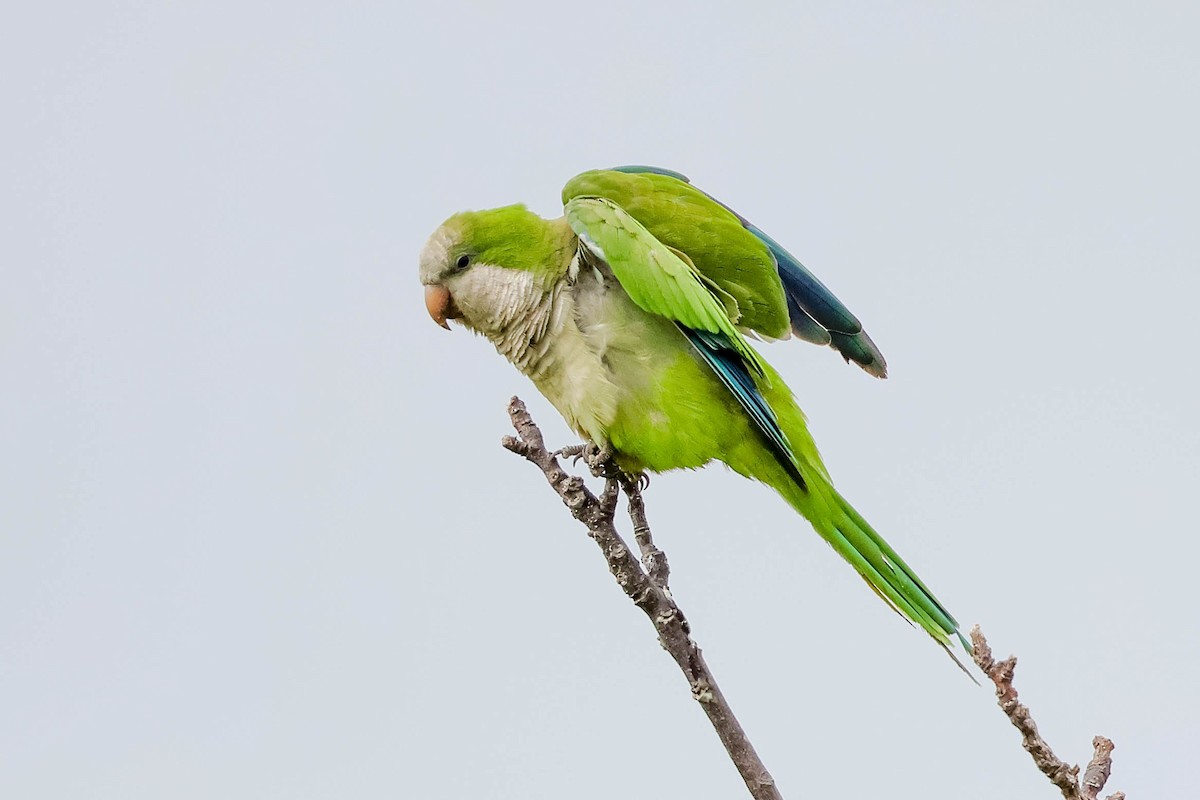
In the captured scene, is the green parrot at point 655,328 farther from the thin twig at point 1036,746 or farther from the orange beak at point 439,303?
the thin twig at point 1036,746

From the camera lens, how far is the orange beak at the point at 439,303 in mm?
3195

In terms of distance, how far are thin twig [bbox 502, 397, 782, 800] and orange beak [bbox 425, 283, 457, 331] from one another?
0.84 meters

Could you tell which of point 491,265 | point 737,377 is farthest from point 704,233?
point 491,265

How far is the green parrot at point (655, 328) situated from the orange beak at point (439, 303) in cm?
5

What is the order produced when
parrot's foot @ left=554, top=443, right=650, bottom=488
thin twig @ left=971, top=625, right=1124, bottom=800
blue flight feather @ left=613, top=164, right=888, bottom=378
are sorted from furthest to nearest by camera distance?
blue flight feather @ left=613, top=164, right=888, bottom=378 → parrot's foot @ left=554, top=443, right=650, bottom=488 → thin twig @ left=971, top=625, right=1124, bottom=800

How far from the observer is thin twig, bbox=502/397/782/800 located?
2.41m

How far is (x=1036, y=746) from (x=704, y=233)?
1467 mm

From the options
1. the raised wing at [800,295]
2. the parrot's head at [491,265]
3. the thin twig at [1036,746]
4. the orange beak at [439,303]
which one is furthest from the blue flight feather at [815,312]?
the thin twig at [1036,746]

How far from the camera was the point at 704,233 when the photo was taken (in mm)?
2992

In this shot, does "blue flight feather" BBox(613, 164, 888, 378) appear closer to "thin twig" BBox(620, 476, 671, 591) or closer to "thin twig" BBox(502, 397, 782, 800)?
"thin twig" BBox(620, 476, 671, 591)

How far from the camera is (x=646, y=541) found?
9.07 feet

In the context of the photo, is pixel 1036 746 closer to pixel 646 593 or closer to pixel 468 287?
pixel 646 593

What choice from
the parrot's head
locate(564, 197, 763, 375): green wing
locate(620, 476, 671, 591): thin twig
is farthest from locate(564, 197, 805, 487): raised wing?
locate(620, 476, 671, 591): thin twig

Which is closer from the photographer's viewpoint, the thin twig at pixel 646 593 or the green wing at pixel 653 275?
the thin twig at pixel 646 593
